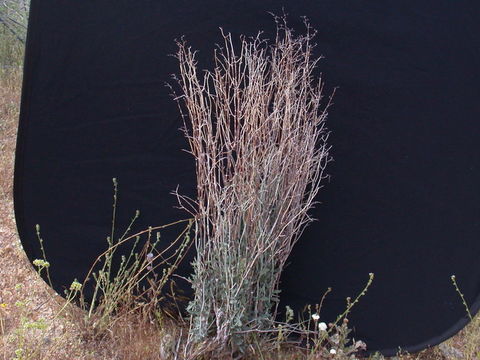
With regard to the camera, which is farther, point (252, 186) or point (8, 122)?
point (8, 122)

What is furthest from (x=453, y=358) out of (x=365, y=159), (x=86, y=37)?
(x=86, y=37)

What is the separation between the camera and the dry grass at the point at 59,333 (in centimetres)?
238

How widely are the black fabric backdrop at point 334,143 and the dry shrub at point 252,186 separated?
0.21 meters

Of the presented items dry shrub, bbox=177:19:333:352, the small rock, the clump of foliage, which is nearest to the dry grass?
the small rock

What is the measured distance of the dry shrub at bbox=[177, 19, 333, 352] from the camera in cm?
221

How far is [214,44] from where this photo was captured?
255cm

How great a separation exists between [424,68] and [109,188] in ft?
A: 5.27

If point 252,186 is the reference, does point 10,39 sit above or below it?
above

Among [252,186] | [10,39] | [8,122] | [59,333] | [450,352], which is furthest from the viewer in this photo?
[10,39]

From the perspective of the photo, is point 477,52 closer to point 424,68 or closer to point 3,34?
point 424,68

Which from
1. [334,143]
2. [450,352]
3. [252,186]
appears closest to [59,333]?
[252,186]

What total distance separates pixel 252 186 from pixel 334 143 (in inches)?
23.4

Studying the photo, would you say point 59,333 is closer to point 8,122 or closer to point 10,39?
point 8,122

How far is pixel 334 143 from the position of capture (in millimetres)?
2588
